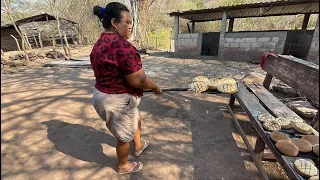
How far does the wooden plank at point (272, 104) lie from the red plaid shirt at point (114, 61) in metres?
1.90

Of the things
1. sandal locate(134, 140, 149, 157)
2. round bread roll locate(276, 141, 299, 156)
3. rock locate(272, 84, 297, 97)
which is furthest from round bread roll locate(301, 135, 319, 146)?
rock locate(272, 84, 297, 97)

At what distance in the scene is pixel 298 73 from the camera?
2586 millimetres

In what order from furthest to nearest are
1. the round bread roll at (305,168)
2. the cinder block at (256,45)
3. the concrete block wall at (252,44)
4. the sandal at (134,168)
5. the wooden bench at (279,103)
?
the cinder block at (256,45)
the concrete block wall at (252,44)
the sandal at (134,168)
the wooden bench at (279,103)
the round bread roll at (305,168)

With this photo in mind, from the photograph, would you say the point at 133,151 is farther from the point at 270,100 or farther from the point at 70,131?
the point at 270,100

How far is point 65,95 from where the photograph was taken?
182 inches

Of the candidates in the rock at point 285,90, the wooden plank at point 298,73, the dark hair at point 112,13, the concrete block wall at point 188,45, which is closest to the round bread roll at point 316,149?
the wooden plank at point 298,73

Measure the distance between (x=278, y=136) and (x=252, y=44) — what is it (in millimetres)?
8295

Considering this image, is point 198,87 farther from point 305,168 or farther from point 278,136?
point 305,168

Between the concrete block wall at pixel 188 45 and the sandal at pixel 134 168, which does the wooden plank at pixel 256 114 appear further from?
the concrete block wall at pixel 188 45

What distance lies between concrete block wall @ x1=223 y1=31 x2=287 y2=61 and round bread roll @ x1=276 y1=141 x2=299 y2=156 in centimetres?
834

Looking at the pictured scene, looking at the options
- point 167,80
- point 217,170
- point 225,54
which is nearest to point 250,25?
point 225,54

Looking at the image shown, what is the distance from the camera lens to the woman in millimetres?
1650

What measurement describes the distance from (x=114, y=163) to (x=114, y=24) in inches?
64.9

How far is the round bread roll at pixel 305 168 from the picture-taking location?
144 cm
